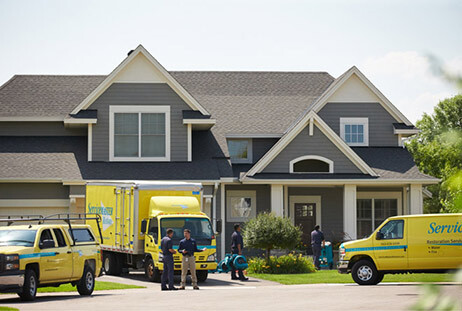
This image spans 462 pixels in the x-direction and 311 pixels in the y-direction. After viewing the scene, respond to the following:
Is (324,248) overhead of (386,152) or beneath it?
beneath

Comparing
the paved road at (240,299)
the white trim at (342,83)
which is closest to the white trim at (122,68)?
the white trim at (342,83)

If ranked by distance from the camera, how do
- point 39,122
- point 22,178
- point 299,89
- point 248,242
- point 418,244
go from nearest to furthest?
point 418,244
point 248,242
point 22,178
point 39,122
point 299,89

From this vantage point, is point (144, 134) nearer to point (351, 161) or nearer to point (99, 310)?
point (351, 161)

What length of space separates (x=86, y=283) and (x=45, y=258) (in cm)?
178

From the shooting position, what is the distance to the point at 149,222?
985 inches

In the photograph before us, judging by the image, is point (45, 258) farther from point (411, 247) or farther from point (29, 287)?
point (411, 247)

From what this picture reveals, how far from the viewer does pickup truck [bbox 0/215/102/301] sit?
1750 cm

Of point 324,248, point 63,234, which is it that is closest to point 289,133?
point 324,248

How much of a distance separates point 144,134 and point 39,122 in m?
5.12

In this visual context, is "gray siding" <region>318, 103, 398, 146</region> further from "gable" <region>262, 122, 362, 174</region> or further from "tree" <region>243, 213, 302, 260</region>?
"tree" <region>243, 213, 302, 260</region>

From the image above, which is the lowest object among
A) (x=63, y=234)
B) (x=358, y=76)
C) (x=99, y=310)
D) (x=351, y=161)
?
(x=99, y=310)

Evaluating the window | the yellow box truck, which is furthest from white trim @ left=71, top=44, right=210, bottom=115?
the yellow box truck

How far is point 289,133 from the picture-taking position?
33.4m

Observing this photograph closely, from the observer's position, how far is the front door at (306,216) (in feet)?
117
